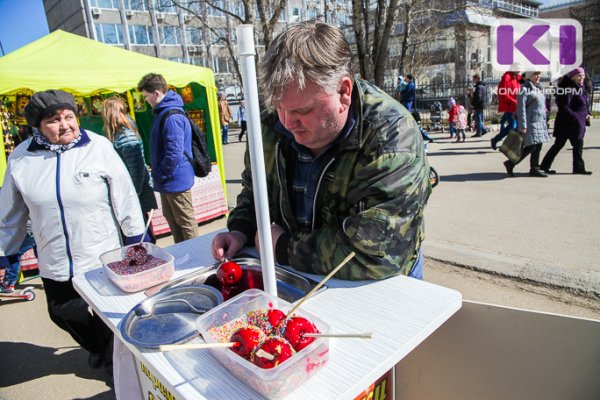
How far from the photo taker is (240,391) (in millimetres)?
927

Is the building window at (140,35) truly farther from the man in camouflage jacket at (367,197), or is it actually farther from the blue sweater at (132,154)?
Result: the man in camouflage jacket at (367,197)

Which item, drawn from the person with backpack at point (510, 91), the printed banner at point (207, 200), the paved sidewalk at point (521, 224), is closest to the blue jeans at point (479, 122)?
the person with backpack at point (510, 91)

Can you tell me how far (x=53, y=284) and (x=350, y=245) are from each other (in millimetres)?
2009

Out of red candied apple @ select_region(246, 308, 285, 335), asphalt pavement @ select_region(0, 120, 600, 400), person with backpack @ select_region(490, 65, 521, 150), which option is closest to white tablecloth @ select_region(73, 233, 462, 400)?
red candied apple @ select_region(246, 308, 285, 335)

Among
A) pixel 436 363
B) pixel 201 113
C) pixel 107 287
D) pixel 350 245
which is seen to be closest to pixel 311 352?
pixel 350 245

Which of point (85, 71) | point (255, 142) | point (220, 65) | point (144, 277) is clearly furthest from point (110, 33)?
point (255, 142)

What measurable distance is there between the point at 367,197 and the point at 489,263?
2810mm

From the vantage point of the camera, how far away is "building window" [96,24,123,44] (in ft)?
114

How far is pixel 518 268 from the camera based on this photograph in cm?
350

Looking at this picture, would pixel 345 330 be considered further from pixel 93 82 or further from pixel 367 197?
pixel 93 82

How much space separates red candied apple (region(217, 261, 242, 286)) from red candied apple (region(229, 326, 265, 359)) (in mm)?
420

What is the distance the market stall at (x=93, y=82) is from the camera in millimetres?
4582

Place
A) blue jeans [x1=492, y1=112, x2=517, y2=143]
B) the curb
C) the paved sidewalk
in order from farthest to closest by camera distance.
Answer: blue jeans [x1=492, y1=112, x2=517, y2=143], the paved sidewalk, the curb

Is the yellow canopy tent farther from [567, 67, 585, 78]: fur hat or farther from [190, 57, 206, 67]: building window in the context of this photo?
[190, 57, 206, 67]: building window
